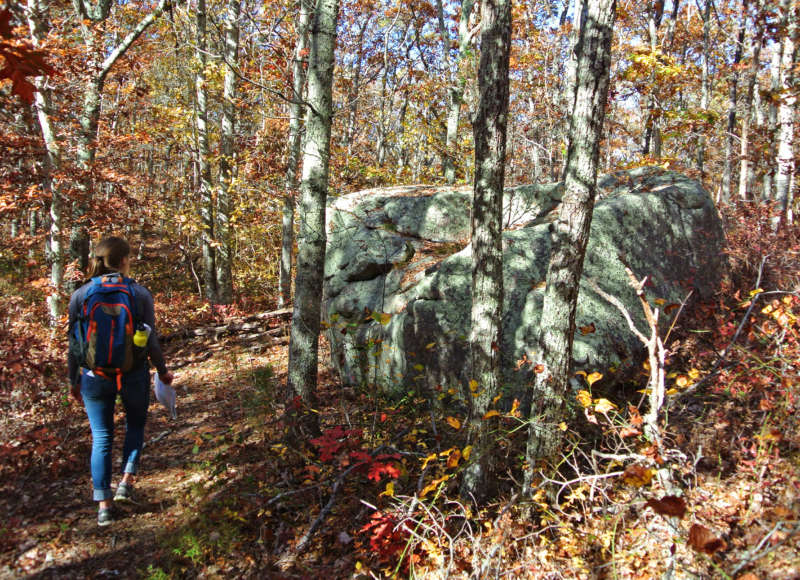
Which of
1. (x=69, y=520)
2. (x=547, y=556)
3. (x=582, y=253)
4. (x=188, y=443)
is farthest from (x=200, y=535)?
(x=582, y=253)

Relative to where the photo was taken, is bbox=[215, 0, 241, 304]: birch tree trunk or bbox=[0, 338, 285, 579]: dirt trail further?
bbox=[215, 0, 241, 304]: birch tree trunk

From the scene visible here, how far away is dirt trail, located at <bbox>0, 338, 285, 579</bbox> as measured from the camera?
3.47 meters

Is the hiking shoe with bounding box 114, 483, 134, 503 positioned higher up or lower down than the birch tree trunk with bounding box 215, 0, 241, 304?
lower down

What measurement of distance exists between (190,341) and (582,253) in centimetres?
844

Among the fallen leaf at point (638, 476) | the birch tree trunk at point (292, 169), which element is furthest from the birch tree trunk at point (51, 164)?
the fallen leaf at point (638, 476)

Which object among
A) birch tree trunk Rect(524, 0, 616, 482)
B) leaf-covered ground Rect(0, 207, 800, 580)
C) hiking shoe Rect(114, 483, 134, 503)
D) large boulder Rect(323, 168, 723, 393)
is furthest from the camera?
large boulder Rect(323, 168, 723, 393)

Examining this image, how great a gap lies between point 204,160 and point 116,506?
8.66 m

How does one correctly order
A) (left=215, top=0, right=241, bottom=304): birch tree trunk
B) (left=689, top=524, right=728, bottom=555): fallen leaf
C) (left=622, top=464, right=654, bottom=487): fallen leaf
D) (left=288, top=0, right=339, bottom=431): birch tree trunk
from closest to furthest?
(left=689, top=524, right=728, bottom=555): fallen leaf < (left=622, top=464, right=654, bottom=487): fallen leaf < (left=288, top=0, right=339, bottom=431): birch tree trunk < (left=215, top=0, right=241, bottom=304): birch tree trunk

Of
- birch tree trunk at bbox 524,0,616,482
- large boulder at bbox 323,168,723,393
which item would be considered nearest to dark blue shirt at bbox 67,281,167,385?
large boulder at bbox 323,168,723,393

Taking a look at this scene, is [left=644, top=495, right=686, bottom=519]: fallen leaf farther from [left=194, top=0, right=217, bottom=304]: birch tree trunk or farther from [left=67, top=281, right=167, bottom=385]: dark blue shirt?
[left=194, top=0, right=217, bottom=304]: birch tree trunk

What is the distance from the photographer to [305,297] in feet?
14.2

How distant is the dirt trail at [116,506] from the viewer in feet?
11.4

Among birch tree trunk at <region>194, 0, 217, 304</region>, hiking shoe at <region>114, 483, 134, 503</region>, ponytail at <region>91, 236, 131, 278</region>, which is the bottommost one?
hiking shoe at <region>114, 483, 134, 503</region>

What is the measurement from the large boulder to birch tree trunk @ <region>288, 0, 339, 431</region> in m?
0.71
